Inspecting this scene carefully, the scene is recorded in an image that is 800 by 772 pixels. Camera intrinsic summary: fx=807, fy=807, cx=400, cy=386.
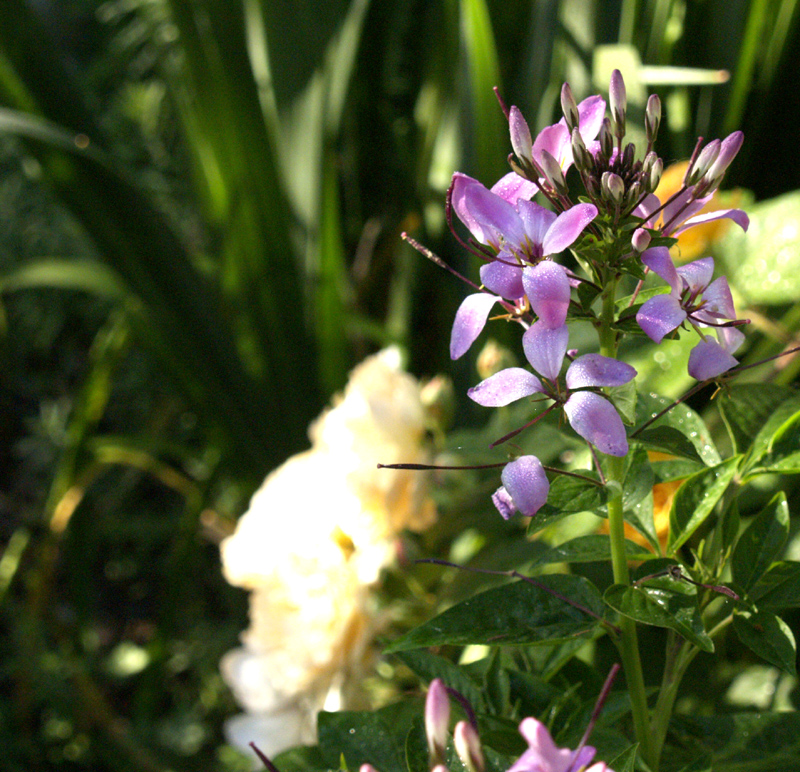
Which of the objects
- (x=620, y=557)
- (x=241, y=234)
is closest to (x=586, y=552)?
(x=620, y=557)

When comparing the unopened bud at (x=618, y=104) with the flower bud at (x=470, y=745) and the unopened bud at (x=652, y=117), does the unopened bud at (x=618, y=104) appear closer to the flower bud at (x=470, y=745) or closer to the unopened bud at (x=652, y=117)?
the unopened bud at (x=652, y=117)

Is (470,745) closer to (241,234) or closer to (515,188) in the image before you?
(515,188)

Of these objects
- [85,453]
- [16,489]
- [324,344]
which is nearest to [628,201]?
[324,344]

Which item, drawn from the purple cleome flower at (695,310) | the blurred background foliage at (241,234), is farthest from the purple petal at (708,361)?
the blurred background foliage at (241,234)

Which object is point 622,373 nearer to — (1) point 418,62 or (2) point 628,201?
(2) point 628,201

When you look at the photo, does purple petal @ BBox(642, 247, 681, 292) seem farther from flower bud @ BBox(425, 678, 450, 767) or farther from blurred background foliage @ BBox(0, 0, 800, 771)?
blurred background foliage @ BBox(0, 0, 800, 771)

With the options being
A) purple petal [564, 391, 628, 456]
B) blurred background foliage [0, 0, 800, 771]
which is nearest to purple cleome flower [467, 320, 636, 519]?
purple petal [564, 391, 628, 456]
